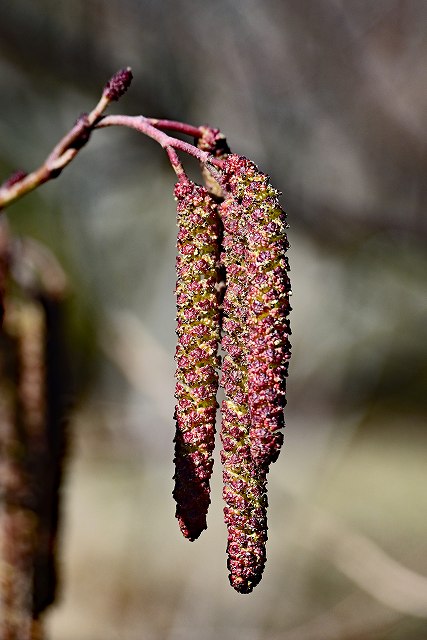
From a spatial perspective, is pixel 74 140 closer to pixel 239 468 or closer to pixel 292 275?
pixel 239 468

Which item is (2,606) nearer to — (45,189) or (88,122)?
(88,122)

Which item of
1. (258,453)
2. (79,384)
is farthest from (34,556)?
(79,384)

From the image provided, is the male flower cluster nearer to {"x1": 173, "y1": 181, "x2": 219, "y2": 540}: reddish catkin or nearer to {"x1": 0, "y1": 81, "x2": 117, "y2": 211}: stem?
{"x1": 173, "y1": 181, "x2": 219, "y2": 540}: reddish catkin

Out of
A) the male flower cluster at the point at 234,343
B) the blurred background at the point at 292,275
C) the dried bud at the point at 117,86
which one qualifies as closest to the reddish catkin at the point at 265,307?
the male flower cluster at the point at 234,343

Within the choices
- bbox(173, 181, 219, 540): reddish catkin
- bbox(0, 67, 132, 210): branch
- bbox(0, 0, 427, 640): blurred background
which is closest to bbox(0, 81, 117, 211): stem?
bbox(0, 67, 132, 210): branch

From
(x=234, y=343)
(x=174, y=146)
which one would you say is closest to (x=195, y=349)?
(x=234, y=343)
